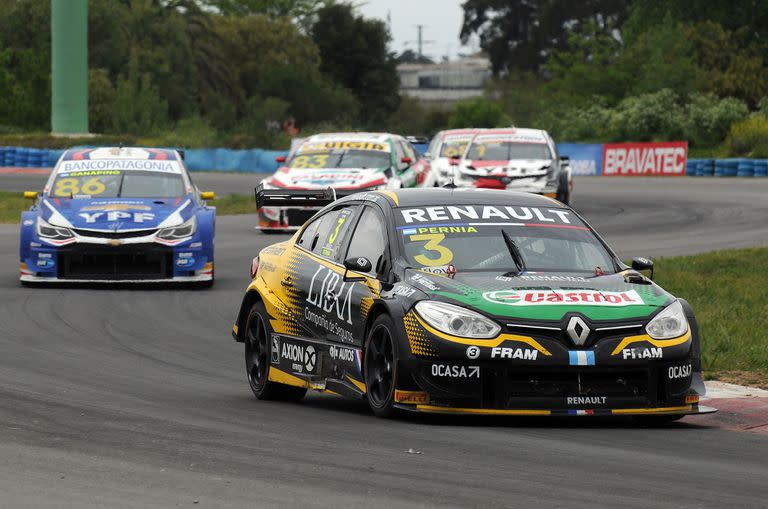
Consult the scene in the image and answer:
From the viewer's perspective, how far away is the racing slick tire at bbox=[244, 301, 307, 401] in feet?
35.2

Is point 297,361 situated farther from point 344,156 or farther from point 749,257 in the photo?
point 344,156

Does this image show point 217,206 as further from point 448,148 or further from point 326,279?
point 326,279

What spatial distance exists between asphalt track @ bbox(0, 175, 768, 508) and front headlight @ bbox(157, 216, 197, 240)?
4137 millimetres

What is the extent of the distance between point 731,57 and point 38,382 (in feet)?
237

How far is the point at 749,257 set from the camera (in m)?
20.7

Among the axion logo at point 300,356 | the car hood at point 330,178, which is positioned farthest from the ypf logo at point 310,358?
the car hood at point 330,178

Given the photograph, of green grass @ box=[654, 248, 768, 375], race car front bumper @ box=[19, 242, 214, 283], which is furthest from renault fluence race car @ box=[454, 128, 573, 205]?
race car front bumper @ box=[19, 242, 214, 283]

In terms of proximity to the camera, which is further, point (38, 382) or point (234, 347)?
point (234, 347)

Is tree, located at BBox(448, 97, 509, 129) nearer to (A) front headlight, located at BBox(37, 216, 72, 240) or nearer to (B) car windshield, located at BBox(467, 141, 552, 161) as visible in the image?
(B) car windshield, located at BBox(467, 141, 552, 161)

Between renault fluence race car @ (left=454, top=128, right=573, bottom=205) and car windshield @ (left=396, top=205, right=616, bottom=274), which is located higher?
car windshield @ (left=396, top=205, right=616, bottom=274)

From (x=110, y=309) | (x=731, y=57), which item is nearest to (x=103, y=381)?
(x=110, y=309)

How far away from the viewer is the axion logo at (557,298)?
8898 mm

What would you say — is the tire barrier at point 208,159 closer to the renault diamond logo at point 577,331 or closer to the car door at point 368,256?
the car door at point 368,256

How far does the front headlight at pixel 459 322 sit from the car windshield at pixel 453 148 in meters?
23.9
